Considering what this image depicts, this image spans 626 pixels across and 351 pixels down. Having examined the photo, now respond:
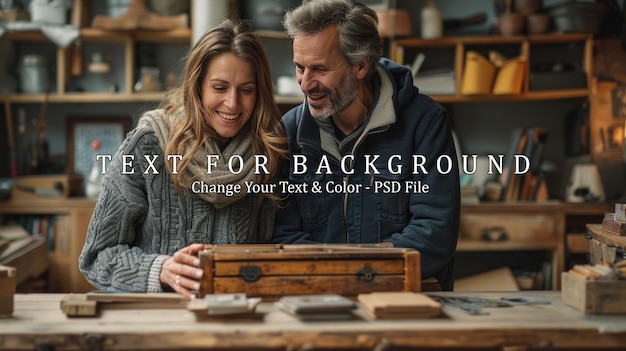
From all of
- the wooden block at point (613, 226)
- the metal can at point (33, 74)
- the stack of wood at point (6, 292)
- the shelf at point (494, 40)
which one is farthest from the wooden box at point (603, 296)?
the metal can at point (33, 74)

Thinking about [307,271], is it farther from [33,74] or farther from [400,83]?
[33,74]

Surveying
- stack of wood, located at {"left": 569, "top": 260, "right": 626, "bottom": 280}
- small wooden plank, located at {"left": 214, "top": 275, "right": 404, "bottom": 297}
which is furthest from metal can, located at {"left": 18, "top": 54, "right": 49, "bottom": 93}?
stack of wood, located at {"left": 569, "top": 260, "right": 626, "bottom": 280}

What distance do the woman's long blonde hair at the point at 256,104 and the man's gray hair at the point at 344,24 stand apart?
0.19 m

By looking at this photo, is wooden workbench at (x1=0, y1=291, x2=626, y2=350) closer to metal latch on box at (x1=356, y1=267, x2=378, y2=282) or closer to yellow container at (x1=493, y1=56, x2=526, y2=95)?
metal latch on box at (x1=356, y1=267, x2=378, y2=282)

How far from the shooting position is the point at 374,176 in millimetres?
2658

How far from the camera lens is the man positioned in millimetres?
2633

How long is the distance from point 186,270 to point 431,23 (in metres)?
3.56

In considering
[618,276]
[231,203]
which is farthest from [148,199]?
[618,276]

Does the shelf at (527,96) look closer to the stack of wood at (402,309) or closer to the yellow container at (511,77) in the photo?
the yellow container at (511,77)

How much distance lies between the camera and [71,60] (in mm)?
5410

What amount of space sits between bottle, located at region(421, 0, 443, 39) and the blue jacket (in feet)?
8.45

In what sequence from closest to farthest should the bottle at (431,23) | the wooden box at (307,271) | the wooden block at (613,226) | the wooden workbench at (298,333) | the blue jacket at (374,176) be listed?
the wooden workbench at (298,333)
the wooden box at (307,271)
the wooden block at (613,226)
the blue jacket at (374,176)
the bottle at (431,23)

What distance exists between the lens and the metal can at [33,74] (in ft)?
17.4

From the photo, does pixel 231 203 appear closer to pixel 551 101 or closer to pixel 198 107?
pixel 198 107
